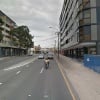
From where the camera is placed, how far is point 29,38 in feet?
409

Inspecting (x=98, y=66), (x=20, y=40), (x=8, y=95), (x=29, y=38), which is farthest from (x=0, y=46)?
(x=8, y=95)

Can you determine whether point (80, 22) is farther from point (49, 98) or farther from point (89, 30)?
point (49, 98)

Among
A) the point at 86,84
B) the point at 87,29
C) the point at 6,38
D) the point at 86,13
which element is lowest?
the point at 86,84

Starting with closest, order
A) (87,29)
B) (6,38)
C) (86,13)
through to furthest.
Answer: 1. (87,29)
2. (86,13)
3. (6,38)

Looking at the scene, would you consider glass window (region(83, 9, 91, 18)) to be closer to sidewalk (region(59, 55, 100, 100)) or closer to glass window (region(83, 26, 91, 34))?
glass window (region(83, 26, 91, 34))

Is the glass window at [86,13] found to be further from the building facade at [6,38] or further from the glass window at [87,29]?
the building facade at [6,38]

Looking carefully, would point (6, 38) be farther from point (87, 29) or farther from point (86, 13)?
point (87, 29)

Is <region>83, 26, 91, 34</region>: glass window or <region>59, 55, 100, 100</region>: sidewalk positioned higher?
<region>83, 26, 91, 34</region>: glass window

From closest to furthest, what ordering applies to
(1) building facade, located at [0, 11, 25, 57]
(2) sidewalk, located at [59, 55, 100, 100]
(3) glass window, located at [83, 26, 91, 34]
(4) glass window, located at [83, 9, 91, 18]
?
(2) sidewalk, located at [59, 55, 100, 100], (3) glass window, located at [83, 26, 91, 34], (4) glass window, located at [83, 9, 91, 18], (1) building facade, located at [0, 11, 25, 57]

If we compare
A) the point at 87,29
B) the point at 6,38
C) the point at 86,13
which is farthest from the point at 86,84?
the point at 6,38

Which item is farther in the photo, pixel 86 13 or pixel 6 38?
pixel 6 38

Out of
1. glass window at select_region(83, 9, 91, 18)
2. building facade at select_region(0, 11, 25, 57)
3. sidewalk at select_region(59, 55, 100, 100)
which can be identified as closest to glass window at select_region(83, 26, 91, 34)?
glass window at select_region(83, 9, 91, 18)

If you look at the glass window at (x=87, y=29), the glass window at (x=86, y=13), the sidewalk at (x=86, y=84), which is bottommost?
the sidewalk at (x=86, y=84)

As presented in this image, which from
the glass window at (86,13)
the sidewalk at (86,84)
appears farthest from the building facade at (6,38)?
the sidewalk at (86,84)
